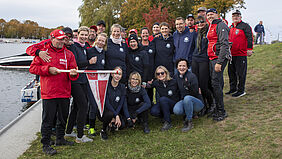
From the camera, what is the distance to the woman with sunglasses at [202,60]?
5363mm

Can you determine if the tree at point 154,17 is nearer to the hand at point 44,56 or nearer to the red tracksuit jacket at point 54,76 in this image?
the red tracksuit jacket at point 54,76

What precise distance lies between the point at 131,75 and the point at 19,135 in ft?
10.4

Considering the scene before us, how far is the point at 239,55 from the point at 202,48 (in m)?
1.87

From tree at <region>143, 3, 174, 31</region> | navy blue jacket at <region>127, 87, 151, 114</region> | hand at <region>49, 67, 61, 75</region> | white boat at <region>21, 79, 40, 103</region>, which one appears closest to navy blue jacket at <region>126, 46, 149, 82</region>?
navy blue jacket at <region>127, 87, 151, 114</region>

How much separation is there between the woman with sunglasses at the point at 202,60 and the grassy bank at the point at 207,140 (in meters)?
0.78

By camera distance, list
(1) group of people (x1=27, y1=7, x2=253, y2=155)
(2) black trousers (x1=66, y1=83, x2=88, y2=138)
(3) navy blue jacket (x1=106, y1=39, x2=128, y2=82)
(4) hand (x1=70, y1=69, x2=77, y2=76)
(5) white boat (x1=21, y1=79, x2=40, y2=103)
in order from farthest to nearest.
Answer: (5) white boat (x1=21, y1=79, x2=40, y2=103) → (3) navy blue jacket (x1=106, y1=39, x2=128, y2=82) → (2) black trousers (x1=66, y1=83, x2=88, y2=138) → (1) group of people (x1=27, y1=7, x2=253, y2=155) → (4) hand (x1=70, y1=69, x2=77, y2=76)

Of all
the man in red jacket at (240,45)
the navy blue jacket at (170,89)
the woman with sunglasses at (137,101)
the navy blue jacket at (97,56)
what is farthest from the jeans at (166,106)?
the man in red jacket at (240,45)

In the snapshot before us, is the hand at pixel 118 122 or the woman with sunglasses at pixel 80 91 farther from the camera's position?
the hand at pixel 118 122

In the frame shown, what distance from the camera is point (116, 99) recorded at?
5059 mm

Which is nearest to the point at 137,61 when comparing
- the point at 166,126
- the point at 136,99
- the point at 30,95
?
the point at 136,99

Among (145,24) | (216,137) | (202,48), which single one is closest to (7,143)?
(216,137)

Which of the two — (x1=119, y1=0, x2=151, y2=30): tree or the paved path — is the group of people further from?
Answer: (x1=119, y1=0, x2=151, y2=30): tree

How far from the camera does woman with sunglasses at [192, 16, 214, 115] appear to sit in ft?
17.6

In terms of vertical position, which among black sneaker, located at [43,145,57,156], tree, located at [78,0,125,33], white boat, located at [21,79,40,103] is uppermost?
tree, located at [78,0,125,33]
